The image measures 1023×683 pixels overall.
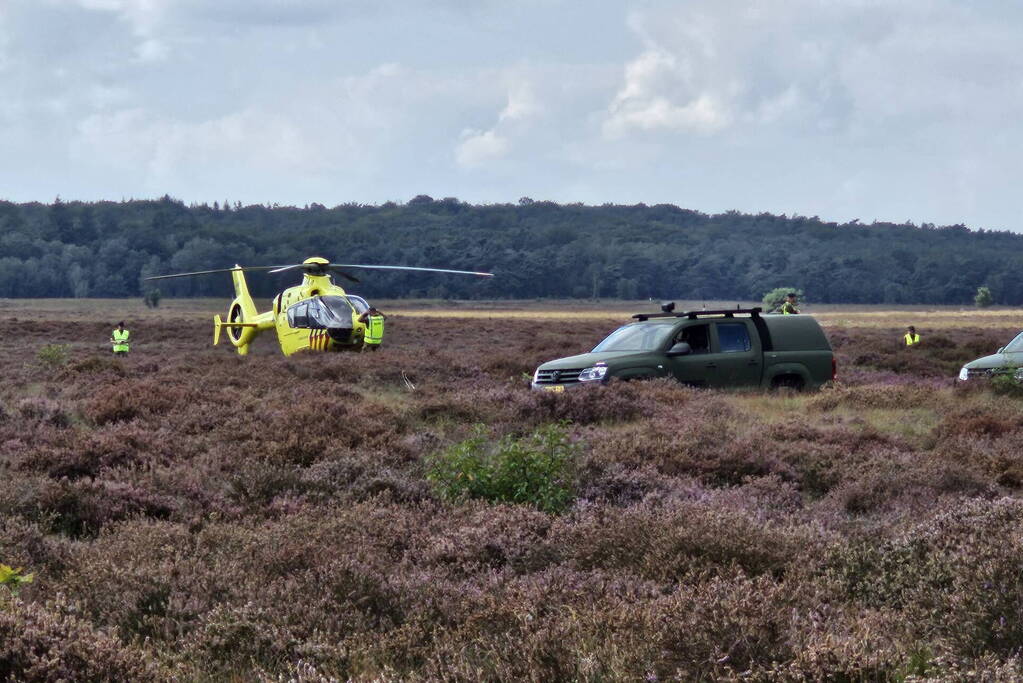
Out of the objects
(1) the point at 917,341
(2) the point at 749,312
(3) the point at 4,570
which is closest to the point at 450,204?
(1) the point at 917,341

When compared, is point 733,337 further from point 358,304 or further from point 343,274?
point 358,304

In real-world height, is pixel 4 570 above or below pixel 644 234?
below

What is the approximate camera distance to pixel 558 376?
1568 cm

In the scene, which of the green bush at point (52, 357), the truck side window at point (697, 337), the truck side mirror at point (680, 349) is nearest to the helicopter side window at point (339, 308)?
the green bush at point (52, 357)

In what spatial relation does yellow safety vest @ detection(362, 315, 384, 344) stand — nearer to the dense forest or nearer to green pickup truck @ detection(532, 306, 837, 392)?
green pickup truck @ detection(532, 306, 837, 392)

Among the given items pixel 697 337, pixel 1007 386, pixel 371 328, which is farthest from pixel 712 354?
pixel 371 328

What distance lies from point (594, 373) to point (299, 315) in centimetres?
1215

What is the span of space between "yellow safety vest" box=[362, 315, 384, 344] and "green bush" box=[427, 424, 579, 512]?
673 inches

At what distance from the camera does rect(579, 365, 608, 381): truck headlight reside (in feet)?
50.1

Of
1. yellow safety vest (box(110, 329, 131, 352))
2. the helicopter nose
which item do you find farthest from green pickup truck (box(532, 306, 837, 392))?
yellow safety vest (box(110, 329, 131, 352))

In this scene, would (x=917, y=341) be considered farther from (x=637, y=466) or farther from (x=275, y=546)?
(x=275, y=546)

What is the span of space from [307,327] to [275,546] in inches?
789

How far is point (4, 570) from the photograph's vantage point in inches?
160

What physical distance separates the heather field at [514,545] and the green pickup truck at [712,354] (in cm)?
246
